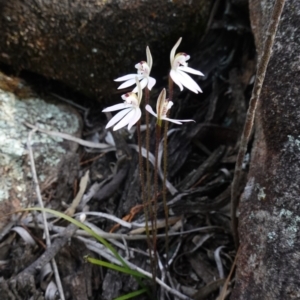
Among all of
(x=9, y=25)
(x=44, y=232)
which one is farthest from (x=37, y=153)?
(x=9, y=25)

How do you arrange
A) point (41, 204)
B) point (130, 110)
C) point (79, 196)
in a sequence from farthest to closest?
point (79, 196) < point (41, 204) < point (130, 110)

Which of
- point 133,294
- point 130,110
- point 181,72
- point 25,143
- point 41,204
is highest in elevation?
point 181,72

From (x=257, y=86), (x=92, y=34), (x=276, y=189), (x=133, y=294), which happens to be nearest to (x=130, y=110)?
(x=257, y=86)

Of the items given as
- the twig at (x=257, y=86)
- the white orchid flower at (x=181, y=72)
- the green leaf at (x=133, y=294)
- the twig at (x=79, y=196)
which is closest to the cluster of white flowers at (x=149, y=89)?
the white orchid flower at (x=181, y=72)

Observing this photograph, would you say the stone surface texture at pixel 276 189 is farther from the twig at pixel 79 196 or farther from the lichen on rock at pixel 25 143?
the lichen on rock at pixel 25 143

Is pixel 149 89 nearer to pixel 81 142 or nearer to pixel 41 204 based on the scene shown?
pixel 41 204

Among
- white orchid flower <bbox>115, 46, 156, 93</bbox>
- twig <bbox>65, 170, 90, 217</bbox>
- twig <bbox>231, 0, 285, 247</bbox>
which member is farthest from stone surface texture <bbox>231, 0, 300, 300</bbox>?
twig <bbox>65, 170, 90, 217</bbox>

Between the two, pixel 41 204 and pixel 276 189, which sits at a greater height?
pixel 276 189

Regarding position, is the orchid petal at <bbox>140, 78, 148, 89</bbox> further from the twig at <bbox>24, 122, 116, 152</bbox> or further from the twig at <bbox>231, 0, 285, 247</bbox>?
the twig at <bbox>24, 122, 116, 152</bbox>

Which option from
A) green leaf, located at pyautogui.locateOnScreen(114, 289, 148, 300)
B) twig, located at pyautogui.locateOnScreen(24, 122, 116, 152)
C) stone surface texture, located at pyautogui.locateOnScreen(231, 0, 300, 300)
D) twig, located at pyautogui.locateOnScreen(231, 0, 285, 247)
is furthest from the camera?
twig, located at pyautogui.locateOnScreen(24, 122, 116, 152)
